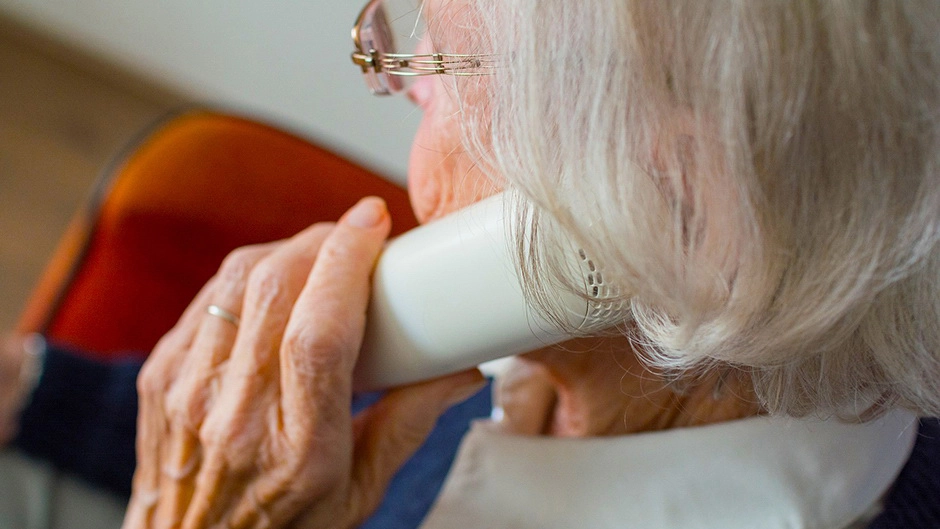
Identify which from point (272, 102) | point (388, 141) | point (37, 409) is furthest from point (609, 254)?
point (272, 102)

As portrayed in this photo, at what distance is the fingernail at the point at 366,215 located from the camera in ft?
2.31

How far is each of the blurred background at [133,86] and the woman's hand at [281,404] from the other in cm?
102

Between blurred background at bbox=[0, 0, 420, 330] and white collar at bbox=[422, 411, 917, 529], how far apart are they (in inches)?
43.5

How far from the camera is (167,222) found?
117 centimetres

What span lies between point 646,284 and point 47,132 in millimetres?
2026

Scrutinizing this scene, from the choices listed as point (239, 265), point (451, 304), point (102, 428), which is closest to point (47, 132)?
point (102, 428)

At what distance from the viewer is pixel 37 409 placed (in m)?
1.01

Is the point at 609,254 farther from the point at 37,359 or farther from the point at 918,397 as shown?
the point at 37,359

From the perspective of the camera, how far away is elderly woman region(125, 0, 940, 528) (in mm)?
401

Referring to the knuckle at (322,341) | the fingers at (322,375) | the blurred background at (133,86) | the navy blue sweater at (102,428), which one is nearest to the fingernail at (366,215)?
the fingers at (322,375)

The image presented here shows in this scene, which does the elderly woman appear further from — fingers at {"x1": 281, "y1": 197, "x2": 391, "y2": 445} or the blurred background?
the blurred background

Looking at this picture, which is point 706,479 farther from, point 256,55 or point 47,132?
point 47,132

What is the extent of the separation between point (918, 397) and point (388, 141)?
1542 millimetres

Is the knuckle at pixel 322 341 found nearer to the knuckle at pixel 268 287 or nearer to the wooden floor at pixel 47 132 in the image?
the knuckle at pixel 268 287
